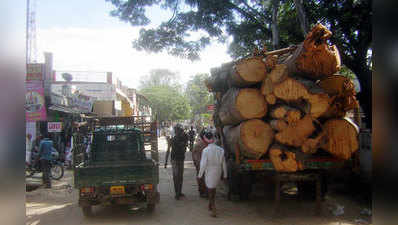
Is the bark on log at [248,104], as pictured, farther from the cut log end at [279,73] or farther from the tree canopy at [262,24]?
the tree canopy at [262,24]

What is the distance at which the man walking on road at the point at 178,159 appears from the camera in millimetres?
8383

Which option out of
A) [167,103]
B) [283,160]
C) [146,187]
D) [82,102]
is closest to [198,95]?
[167,103]

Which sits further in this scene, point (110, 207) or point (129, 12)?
point (129, 12)

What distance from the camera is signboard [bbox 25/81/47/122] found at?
1139 cm

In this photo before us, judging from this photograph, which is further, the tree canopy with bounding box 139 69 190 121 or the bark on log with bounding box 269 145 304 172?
the tree canopy with bounding box 139 69 190 121

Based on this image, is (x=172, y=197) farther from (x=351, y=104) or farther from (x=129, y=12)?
(x=129, y=12)

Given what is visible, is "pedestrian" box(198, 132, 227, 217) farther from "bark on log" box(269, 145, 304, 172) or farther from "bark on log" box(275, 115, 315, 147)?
"bark on log" box(275, 115, 315, 147)

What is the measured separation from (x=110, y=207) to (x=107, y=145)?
4.79ft

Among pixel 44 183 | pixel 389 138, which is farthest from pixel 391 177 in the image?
pixel 44 183

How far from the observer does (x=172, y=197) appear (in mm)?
8617

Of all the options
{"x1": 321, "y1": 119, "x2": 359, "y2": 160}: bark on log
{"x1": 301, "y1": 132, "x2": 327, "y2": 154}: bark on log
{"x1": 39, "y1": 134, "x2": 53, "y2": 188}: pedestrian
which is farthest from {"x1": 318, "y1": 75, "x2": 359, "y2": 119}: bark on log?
{"x1": 39, "y1": 134, "x2": 53, "y2": 188}: pedestrian

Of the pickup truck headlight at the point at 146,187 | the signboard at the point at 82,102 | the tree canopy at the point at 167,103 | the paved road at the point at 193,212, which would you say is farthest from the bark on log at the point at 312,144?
the tree canopy at the point at 167,103

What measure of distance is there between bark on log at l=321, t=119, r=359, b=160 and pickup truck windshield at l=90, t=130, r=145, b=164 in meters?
4.16

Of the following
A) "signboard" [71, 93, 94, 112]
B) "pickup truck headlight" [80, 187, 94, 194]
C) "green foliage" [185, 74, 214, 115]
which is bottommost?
"pickup truck headlight" [80, 187, 94, 194]
